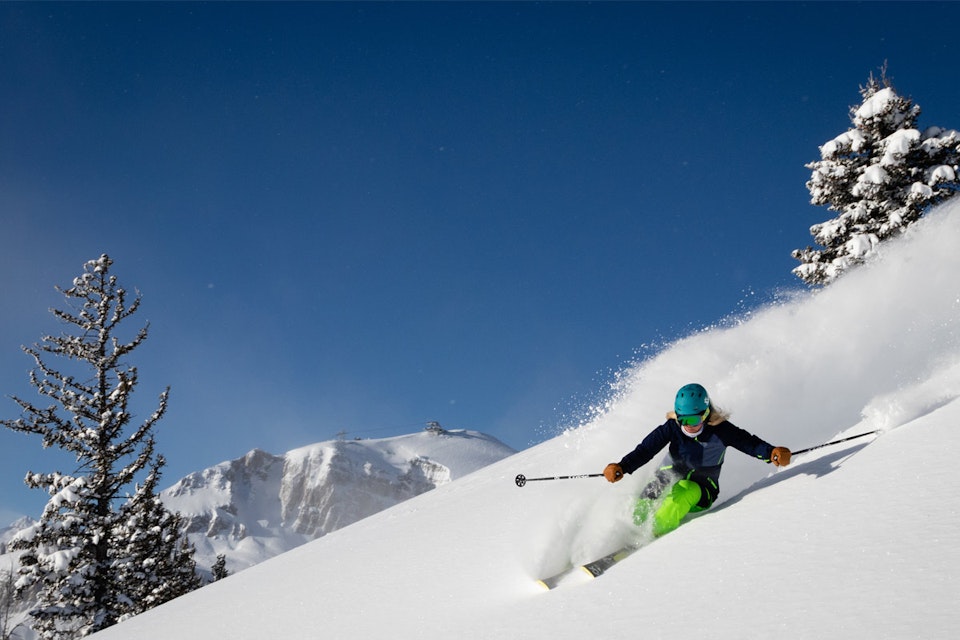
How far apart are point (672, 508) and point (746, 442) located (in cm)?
86

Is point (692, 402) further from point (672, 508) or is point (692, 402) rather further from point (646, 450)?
point (672, 508)

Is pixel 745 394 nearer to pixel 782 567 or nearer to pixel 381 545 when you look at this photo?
pixel 782 567

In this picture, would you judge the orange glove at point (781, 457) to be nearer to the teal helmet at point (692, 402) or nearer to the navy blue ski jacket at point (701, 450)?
the navy blue ski jacket at point (701, 450)

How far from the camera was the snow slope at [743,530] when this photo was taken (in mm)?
2951

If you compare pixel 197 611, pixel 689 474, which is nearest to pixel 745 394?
pixel 689 474

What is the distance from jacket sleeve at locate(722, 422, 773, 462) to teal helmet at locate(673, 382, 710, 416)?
244 millimetres

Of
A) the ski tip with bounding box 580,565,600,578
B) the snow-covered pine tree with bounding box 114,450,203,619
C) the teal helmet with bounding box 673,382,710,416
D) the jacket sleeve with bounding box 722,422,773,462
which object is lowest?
the ski tip with bounding box 580,565,600,578

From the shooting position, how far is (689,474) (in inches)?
197

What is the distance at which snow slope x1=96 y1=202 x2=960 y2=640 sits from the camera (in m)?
2.95

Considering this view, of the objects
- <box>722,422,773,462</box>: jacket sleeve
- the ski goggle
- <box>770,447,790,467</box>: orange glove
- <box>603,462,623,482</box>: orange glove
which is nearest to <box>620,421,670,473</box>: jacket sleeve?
<box>603,462,623,482</box>: orange glove

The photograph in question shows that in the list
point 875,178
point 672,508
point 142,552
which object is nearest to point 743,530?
point 672,508

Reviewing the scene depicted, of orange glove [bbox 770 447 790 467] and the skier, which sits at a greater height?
the skier

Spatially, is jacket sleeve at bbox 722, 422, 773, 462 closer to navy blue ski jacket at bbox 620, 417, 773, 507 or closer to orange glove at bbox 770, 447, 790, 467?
navy blue ski jacket at bbox 620, 417, 773, 507

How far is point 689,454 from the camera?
5012 mm
